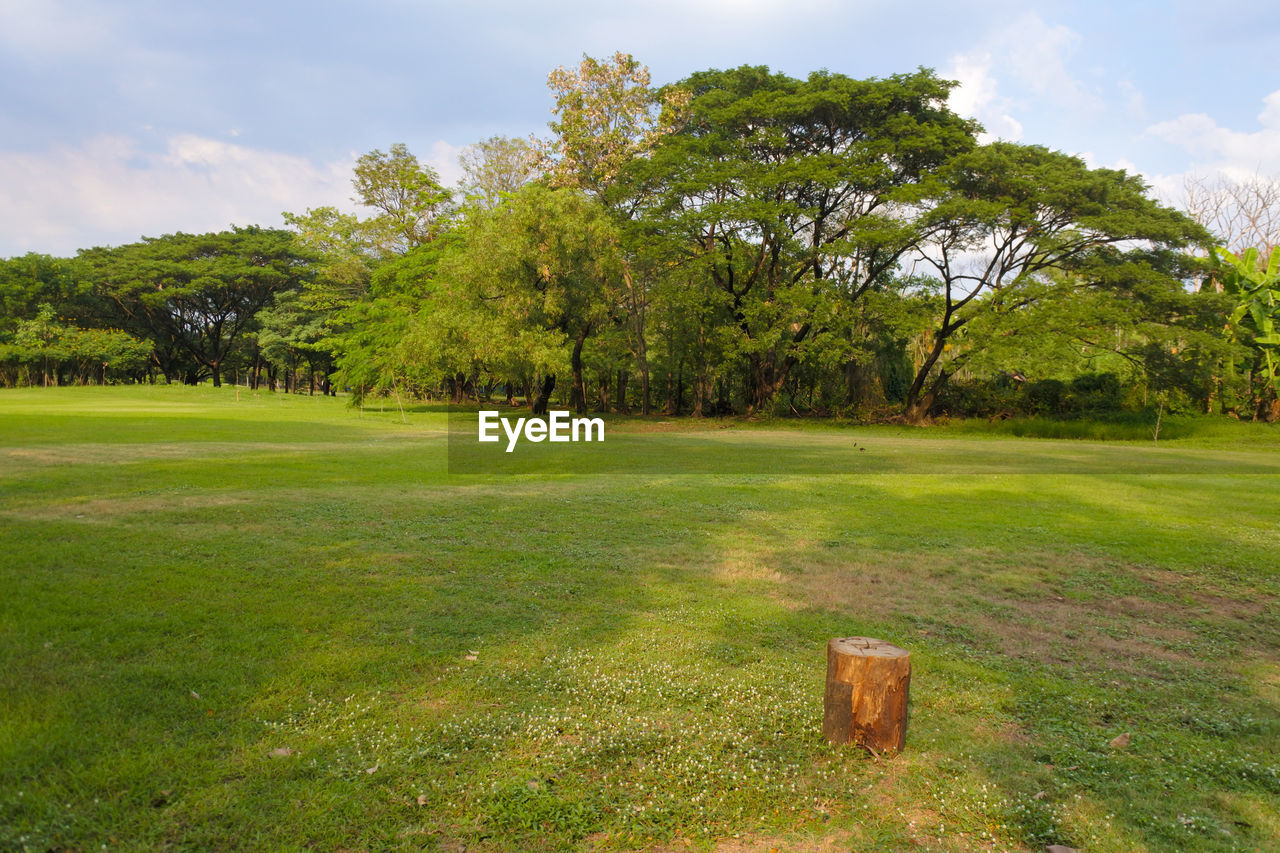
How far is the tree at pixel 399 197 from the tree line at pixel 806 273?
21 centimetres

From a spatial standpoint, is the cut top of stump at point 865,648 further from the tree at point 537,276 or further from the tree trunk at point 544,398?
the tree trunk at point 544,398

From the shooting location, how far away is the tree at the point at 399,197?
3891 cm

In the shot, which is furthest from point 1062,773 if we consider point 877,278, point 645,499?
point 877,278

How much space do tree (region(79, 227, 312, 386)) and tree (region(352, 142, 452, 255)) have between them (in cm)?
1538

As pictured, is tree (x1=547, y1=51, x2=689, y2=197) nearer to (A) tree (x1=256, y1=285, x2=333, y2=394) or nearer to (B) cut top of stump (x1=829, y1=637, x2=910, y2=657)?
(A) tree (x1=256, y1=285, x2=333, y2=394)

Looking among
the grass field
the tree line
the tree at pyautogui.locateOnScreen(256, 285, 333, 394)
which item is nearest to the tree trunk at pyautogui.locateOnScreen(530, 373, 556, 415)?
the tree line

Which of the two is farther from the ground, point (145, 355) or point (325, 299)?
point (325, 299)

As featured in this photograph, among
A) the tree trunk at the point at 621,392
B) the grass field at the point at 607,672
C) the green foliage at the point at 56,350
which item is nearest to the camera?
the grass field at the point at 607,672

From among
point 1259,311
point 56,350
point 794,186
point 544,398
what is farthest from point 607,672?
point 56,350

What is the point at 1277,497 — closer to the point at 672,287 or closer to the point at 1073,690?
the point at 1073,690

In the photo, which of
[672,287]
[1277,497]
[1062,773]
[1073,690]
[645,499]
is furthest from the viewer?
[672,287]

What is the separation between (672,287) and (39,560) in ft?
86.5

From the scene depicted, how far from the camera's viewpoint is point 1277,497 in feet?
38.0

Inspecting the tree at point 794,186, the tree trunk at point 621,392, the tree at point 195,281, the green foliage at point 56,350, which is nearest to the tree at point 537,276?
the tree at point 794,186
